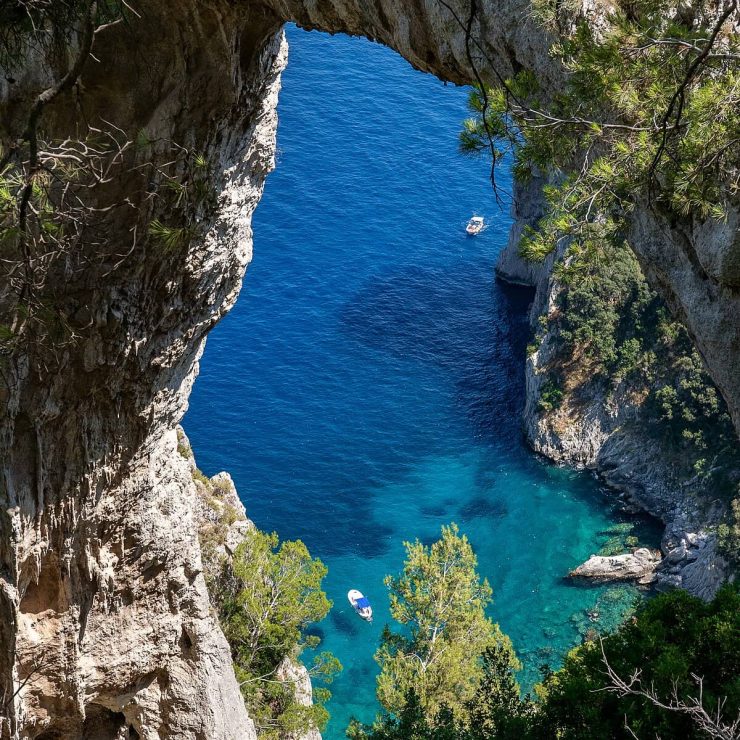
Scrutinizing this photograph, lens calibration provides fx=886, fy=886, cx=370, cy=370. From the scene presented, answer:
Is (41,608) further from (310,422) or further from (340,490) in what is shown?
(310,422)

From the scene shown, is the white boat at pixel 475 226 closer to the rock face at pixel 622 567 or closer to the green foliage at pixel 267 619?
the rock face at pixel 622 567

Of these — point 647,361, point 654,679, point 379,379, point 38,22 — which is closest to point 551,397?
point 647,361

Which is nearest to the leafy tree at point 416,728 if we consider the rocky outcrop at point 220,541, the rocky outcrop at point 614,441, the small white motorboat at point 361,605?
the rocky outcrop at point 220,541

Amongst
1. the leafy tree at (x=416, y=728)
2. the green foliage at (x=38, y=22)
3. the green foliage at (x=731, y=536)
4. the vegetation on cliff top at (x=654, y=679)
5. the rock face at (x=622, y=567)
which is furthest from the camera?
the rock face at (x=622, y=567)

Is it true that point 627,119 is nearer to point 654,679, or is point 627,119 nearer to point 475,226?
point 654,679

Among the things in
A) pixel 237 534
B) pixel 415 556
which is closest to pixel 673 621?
pixel 415 556

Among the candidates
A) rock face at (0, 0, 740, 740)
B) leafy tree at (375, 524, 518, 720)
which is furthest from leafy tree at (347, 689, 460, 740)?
rock face at (0, 0, 740, 740)
